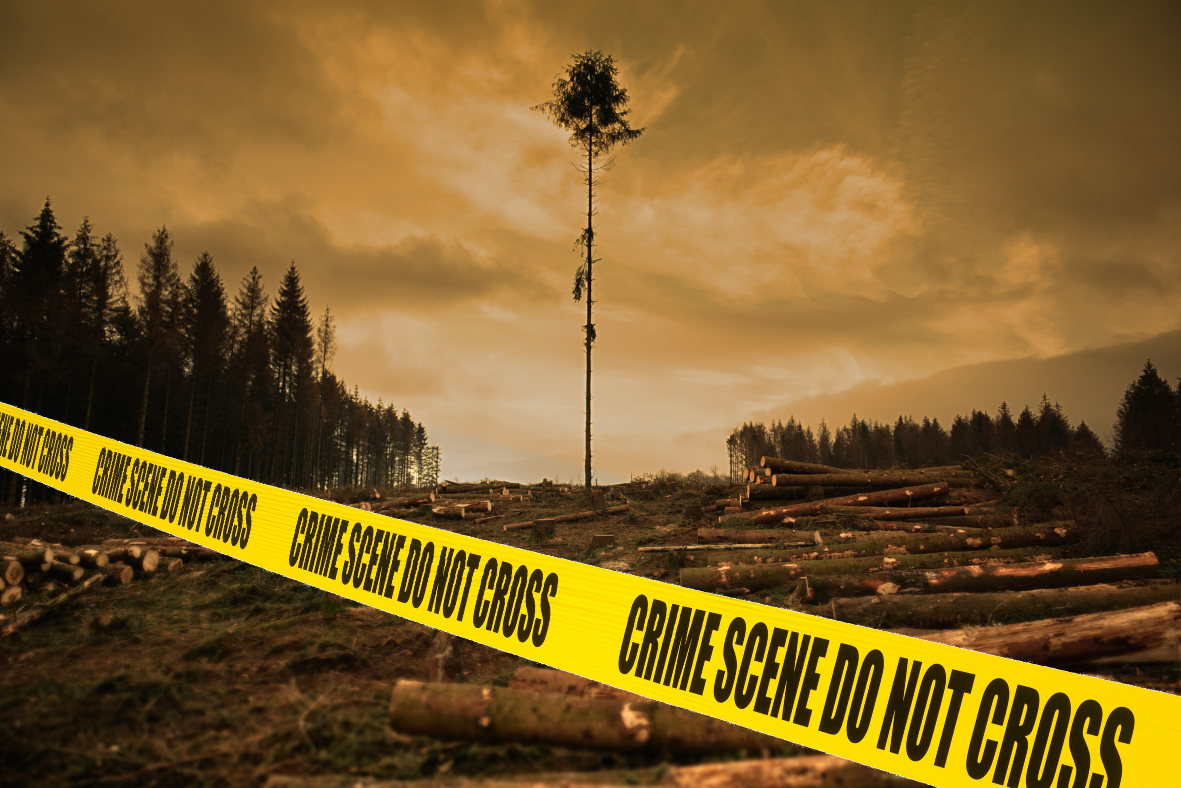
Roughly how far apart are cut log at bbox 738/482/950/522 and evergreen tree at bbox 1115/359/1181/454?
49280mm

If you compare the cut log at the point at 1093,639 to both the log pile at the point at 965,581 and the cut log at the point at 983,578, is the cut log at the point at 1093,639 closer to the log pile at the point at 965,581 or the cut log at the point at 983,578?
the log pile at the point at 965,581

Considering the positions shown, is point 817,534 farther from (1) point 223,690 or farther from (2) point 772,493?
(1) point 223,690

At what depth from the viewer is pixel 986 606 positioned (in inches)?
221

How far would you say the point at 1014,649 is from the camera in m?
4.67

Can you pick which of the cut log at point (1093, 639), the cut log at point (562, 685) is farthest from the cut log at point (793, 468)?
the cut log at point (562, 685)

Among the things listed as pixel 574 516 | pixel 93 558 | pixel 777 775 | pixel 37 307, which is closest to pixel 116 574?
pixel 93 558

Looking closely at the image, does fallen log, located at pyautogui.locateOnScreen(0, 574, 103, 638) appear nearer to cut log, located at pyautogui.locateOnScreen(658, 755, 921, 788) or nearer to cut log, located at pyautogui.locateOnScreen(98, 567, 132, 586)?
cut log, located at pyautogui.locateOnScreen(98, 567, 132, 586)

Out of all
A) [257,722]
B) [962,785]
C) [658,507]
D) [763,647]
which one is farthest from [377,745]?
[658,507]

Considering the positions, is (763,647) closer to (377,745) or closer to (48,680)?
(377,745)

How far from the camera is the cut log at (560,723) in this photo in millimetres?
3160

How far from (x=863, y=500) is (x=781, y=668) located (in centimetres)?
1045

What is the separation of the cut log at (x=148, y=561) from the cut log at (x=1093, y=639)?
1015 cm

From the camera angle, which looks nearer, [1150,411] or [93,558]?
[93,558]

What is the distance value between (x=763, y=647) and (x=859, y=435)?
89.1 meters
